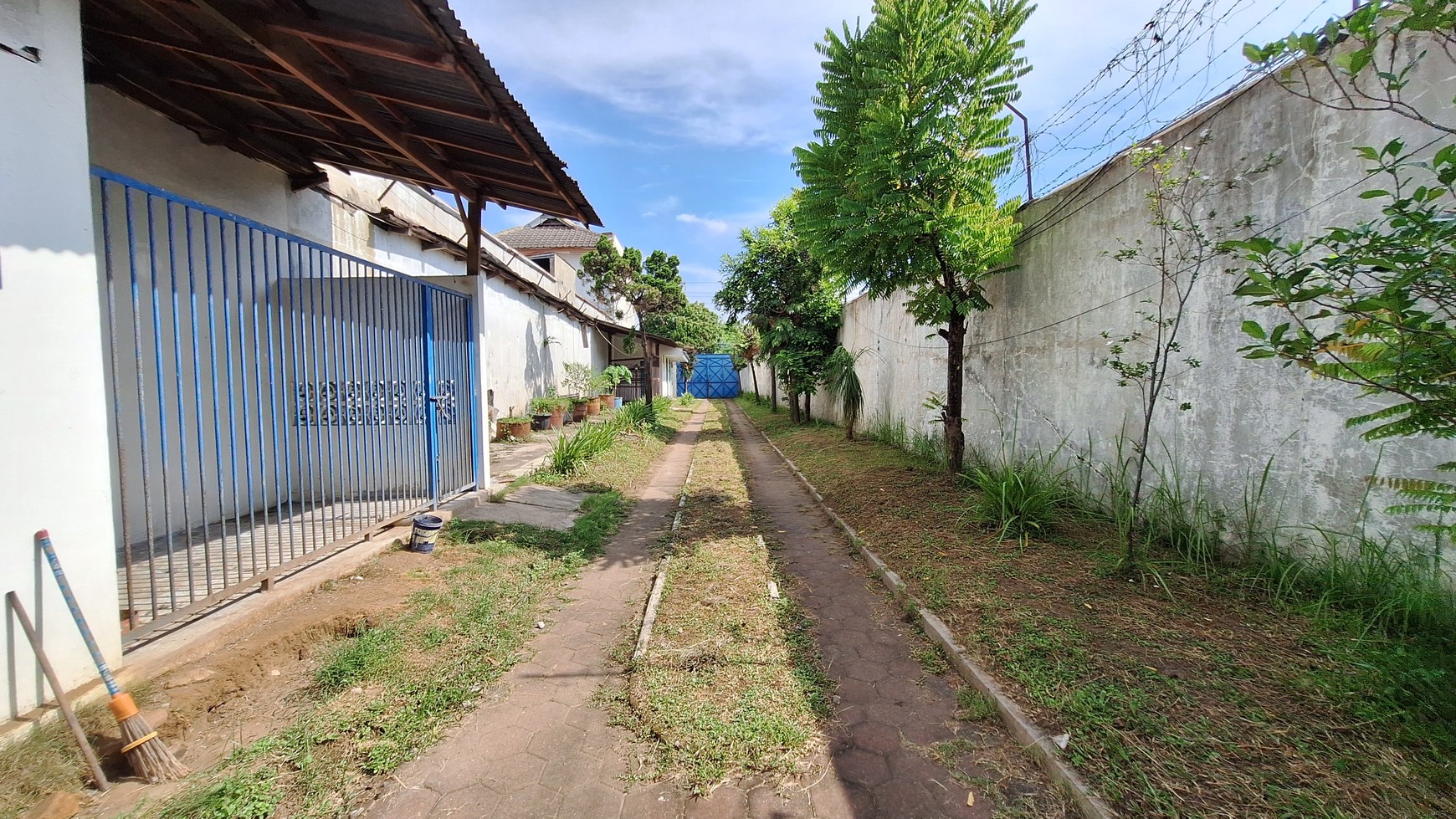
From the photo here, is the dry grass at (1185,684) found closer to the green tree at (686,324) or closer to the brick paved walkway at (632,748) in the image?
the brick paved walkway at (632,748)

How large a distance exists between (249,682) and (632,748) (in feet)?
6.47

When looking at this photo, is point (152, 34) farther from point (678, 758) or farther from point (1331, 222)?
point (1331, 222)

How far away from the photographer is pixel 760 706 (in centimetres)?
262

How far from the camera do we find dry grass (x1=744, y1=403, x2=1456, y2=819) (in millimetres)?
1887

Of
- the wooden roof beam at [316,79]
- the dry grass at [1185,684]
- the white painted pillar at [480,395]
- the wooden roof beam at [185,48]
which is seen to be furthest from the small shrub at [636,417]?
the dry grass at [1185,684]

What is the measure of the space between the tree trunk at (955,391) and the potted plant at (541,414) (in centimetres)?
850

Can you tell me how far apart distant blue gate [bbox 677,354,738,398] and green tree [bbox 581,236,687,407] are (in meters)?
21.0

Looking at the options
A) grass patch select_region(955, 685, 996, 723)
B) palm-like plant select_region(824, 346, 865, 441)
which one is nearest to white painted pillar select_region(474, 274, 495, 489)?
grass patch select_region(955, 685, 996, 723)

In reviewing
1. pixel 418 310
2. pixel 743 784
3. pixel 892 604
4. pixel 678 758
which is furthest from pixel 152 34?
pixel 892 604

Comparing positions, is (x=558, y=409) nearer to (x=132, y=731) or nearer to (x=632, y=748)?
(x=132, y=731)

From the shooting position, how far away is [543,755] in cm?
237

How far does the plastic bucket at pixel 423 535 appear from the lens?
4.47m

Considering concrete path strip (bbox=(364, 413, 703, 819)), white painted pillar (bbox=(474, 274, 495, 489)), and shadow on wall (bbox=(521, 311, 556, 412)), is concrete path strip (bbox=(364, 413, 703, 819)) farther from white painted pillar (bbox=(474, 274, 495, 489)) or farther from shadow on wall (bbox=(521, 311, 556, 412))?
shadow on wall (bbox=(521, 311, 556, 412))

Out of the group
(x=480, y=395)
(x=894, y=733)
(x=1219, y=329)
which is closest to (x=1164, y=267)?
(x=1219, y=329)
